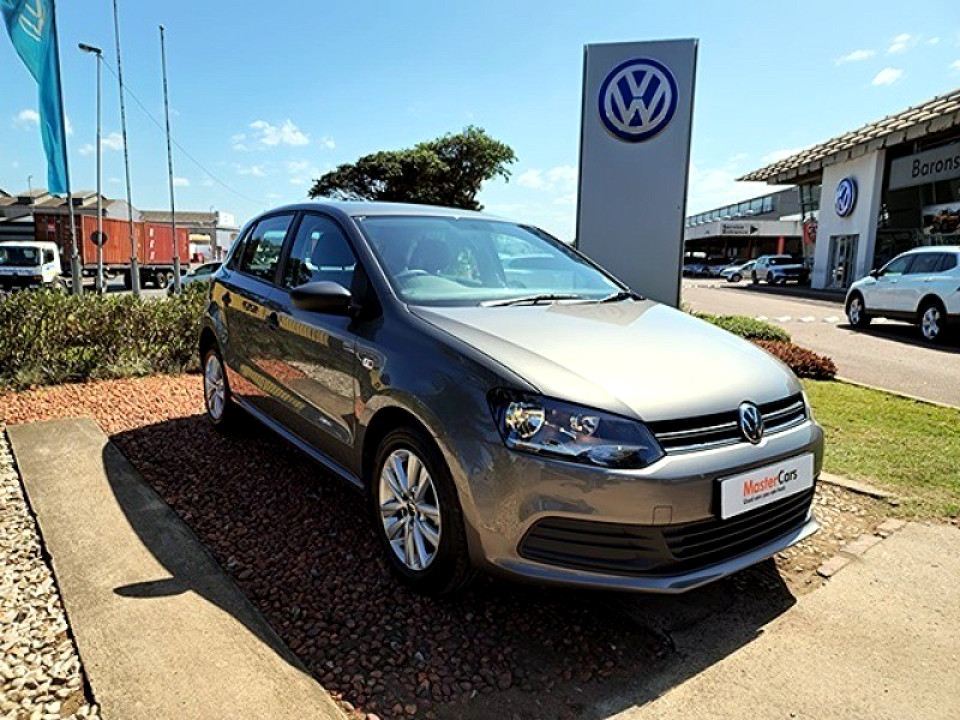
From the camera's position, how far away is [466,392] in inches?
98.0

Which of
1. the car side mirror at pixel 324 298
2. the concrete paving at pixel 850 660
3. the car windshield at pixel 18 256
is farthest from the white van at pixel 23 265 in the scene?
the concrete paving at pixel 850 660

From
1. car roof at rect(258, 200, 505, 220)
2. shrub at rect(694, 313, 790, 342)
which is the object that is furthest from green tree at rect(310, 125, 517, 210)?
car roof at rect(258, 200, 505, 220)

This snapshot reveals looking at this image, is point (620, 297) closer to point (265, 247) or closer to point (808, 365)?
point (265, 247)

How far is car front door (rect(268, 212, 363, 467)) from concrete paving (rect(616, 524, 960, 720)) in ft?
5.94

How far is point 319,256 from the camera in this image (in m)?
3.76

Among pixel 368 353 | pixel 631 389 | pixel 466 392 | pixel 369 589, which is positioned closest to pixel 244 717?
pixel 369 589

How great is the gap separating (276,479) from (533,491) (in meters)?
2.31

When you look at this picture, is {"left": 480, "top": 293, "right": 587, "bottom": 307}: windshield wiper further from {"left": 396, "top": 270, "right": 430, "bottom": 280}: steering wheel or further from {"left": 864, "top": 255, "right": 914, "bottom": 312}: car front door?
{"left": 864, "top": 255, "right": 914, "bottom": 312}: car front door

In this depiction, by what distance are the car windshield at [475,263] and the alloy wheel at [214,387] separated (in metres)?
2.05

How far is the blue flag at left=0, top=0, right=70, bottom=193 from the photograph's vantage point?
11.5 metres

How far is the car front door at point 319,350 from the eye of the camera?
3221 mm

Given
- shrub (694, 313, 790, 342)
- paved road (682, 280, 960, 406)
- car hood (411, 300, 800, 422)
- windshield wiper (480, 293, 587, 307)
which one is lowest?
paved road (682, 280, 960, 406)

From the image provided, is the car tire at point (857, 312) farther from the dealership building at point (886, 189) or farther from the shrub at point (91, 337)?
the shrub at point (91, 337)

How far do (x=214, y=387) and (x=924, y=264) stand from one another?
1307cm
